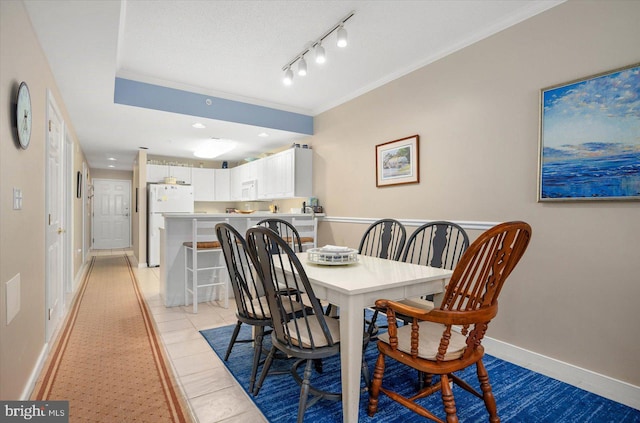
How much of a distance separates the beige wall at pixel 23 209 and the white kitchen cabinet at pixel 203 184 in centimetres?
436

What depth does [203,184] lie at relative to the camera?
6934 millimetres

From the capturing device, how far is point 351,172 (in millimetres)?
4082

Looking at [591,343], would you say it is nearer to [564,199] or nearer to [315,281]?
[564,199]

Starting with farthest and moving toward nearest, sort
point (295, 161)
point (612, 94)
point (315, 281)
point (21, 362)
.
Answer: point (295, 161) < point (612, 94) < point (21, 362) < point (315, 281)

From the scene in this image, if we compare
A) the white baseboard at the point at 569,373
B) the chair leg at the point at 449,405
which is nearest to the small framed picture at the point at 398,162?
the white baseboard at the point at 569,373

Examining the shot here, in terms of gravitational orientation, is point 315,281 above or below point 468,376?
above

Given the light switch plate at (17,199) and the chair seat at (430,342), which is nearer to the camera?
the chair seat at (430,342)

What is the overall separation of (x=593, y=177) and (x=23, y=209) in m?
3.31

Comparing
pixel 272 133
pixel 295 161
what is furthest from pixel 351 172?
pixel 272 133

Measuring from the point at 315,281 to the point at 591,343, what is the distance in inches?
71.5

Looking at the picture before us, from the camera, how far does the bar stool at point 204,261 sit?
3.52 metres

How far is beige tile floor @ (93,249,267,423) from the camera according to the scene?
1.76 m

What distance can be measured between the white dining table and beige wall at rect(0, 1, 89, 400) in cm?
144

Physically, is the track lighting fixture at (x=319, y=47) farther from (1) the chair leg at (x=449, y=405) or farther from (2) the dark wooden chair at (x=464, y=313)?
(1) the chair leg at (x=449, y=405)
